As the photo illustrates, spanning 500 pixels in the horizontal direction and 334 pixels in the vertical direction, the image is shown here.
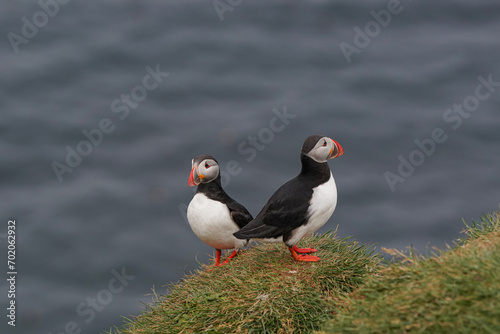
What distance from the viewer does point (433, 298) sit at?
5895 mm

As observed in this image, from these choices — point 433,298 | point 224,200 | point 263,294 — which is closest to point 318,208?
point 263,294

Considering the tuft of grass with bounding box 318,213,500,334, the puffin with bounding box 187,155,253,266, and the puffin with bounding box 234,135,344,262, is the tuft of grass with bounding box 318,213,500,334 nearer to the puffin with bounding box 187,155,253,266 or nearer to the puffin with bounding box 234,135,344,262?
the puffin with bounding box 234,135,344,262

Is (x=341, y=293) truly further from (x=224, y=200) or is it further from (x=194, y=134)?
(x=194, y=134)

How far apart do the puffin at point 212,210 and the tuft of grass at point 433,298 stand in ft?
8.68

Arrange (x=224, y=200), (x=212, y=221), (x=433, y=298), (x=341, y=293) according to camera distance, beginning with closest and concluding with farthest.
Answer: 1. (x=433, y=298)
2. (x=341, y=293)
3. (x=212, y=221)
4. (x=224, y=200)

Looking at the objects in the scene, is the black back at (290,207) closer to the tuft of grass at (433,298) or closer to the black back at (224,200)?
the black back at (224,200)

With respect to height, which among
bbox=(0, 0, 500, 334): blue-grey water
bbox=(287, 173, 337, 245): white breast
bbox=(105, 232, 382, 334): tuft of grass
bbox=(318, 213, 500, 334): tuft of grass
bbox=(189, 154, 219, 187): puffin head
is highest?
bbox=(0, 0, 500, 334): blue-grey water

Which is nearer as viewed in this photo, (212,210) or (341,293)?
(341,293)

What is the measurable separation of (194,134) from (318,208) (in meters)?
11.0

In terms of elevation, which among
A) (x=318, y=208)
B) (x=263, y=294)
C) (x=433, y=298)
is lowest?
(x=433, y=298)

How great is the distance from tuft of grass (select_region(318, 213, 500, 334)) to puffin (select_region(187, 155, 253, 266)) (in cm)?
265

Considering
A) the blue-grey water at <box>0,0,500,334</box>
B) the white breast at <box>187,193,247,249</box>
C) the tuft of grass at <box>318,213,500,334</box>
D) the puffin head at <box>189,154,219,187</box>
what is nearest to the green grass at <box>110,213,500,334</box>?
the tuft of grass at <box>318,213,500,334</box>

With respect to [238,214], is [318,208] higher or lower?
lower

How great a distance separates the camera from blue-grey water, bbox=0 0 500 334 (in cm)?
1645
